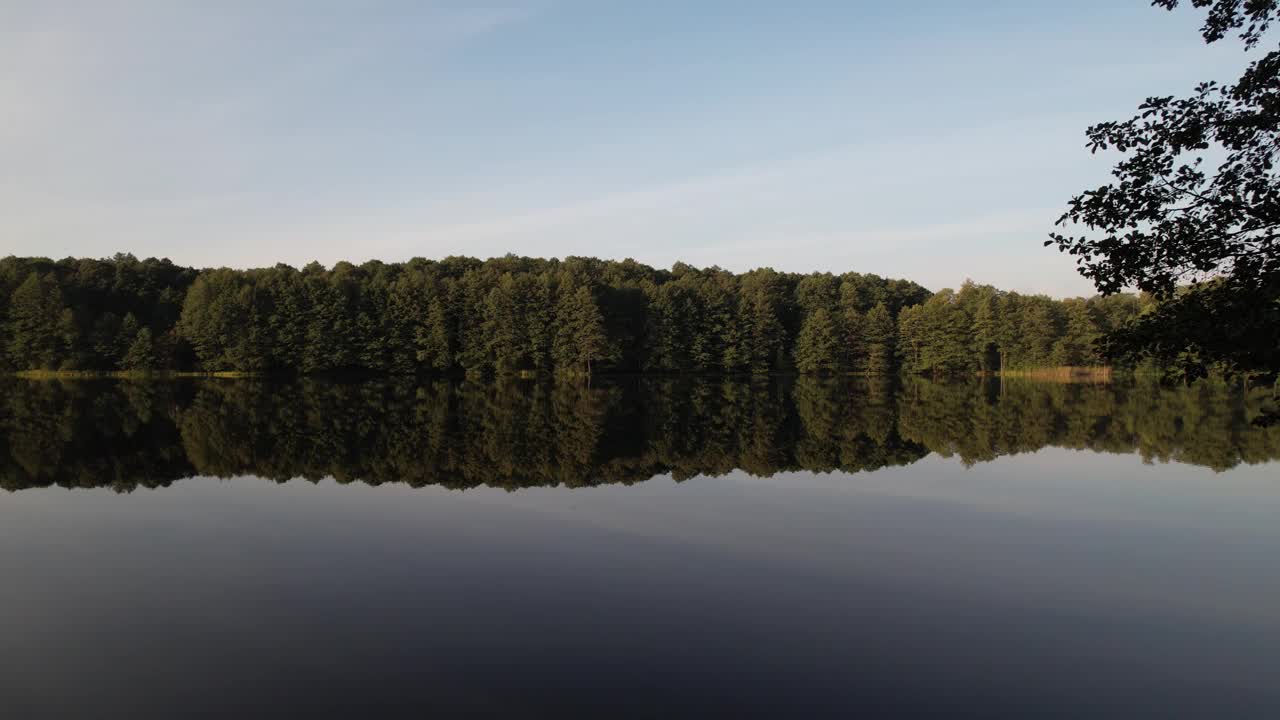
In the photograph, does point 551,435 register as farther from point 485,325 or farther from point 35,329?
point 35,329

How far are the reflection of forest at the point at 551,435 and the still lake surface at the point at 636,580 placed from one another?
0.95 ft

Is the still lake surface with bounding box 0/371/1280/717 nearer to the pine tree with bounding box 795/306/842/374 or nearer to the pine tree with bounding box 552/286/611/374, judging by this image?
the pine tree with bounding box 552/286/611/374

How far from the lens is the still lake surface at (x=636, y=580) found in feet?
24.7

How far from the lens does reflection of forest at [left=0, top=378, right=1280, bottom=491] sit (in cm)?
2023

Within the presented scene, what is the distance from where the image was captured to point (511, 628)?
897 centimetres

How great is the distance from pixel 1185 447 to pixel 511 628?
80.5 feet

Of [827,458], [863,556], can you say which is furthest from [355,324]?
[863,556]

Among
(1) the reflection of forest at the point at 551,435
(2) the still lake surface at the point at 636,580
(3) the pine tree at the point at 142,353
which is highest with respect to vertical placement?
(3) the pine tree at the point at 142,353

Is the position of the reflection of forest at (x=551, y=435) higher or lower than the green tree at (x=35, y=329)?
lower

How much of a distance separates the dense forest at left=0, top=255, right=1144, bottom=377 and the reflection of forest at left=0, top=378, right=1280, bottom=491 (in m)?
34.6

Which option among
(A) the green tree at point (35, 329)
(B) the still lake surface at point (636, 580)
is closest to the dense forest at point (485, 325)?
(A) the green tree at point (35, 329)

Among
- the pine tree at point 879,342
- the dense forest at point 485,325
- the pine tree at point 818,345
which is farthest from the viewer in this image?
the pine tree at point 818,345

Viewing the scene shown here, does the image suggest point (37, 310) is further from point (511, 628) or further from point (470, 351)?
point (511, 628)

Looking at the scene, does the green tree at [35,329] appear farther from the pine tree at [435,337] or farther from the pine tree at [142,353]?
the pine tree at [435,337]
